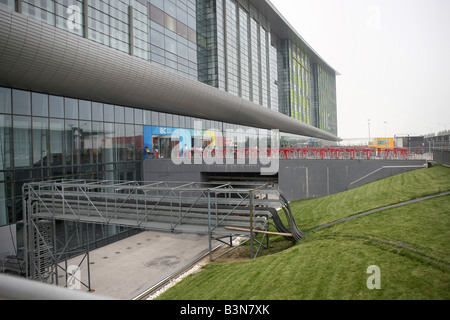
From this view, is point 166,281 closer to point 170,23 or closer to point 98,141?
point 98,141

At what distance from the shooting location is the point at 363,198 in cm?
1822

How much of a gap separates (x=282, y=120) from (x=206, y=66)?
71.0 feet

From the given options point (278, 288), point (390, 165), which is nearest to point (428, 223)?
point (278, 288)

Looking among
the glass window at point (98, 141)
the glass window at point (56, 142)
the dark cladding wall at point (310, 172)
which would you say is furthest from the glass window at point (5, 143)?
the dark cladding wall at point (310, 172)

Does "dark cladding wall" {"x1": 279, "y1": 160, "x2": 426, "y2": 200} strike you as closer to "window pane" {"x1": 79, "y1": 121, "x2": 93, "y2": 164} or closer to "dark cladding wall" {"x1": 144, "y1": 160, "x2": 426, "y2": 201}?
"dark cladding wall" {"x1": 144, "y1": 160, "x2": 426, "y2": 201}

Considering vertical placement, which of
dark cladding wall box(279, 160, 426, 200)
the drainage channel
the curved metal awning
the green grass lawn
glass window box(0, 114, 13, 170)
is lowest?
the drainage channel

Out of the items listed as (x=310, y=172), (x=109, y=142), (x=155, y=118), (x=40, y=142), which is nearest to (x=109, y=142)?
(x=109, y=142)

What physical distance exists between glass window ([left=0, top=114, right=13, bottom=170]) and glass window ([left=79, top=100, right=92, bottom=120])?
17.5 ft

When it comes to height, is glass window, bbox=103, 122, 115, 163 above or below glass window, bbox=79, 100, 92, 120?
below

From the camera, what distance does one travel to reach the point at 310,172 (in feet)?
88.6

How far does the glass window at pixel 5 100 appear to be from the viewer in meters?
17.4

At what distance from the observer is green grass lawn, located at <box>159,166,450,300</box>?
282 inches

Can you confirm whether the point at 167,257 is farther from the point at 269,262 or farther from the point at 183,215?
the point at 269,262

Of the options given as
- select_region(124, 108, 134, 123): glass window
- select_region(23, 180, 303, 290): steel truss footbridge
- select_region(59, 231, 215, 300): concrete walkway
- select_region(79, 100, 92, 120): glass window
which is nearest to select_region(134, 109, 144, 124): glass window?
select_region(124, 108, 134, 123): glass window
